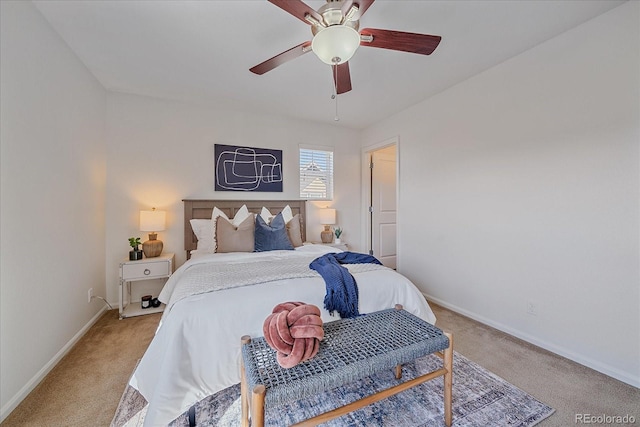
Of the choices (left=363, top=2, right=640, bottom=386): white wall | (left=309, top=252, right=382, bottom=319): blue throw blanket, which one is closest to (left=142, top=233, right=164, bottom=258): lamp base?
(left=309, top=252, right=382, bottom=319): blue throw blanket

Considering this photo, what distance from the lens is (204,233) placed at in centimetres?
310

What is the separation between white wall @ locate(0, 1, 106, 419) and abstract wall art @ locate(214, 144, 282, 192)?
136cm

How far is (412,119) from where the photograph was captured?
3.59m

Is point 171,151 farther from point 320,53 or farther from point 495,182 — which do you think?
point 495,182

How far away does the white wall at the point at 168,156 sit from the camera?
3.12 meters

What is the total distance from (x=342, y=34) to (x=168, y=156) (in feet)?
9.35

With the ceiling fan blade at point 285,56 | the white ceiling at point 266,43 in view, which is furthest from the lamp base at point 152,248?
the ceiling fan blade at point 285,56

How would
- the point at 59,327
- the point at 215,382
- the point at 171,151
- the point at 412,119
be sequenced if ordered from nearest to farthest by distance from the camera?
1. the point at 215,382
2. the point at 59,327
3. the point at 171,151
4. the point at 412,119

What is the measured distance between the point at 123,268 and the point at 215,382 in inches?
81.4

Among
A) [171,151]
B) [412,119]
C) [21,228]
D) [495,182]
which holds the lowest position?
[21,228]

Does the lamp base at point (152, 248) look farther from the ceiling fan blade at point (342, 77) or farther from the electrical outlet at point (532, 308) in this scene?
the electrical outlet at point (532, 308)

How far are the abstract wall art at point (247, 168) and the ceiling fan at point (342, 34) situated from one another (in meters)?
2.21

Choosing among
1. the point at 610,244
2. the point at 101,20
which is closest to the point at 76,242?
the point at 101,20

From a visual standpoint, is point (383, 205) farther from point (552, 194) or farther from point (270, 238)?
point (552, 194)
